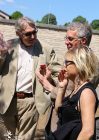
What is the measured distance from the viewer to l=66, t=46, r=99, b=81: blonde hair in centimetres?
332

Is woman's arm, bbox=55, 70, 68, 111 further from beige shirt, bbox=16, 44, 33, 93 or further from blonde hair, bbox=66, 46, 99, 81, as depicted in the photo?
beige shirt, bbox=16, 44, 33, 93

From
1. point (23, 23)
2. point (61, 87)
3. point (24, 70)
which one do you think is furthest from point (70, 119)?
point (23, 23)

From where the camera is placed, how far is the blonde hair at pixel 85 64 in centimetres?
332

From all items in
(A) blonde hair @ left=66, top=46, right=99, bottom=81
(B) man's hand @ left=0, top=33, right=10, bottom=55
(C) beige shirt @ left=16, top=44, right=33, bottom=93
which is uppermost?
(A) blonde hair @ left=66, top=46, right=99, bottom=81

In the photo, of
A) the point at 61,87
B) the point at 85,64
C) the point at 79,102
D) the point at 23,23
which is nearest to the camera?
the point at 79,102

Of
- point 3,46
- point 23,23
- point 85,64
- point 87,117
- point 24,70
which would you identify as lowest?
point 24,70

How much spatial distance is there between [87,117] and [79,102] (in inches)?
6.8

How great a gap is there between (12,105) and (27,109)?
0.56ft

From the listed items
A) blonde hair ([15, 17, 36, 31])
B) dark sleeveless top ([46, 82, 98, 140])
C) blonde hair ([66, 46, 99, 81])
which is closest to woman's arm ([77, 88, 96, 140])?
dark sleeveless top ([46, 82, 98, 140])

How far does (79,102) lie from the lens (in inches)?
→ 126

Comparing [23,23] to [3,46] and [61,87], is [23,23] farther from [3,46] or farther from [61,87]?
[61,87]

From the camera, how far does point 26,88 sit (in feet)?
17.3

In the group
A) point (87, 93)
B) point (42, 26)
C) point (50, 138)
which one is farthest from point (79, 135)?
point (42, 26)

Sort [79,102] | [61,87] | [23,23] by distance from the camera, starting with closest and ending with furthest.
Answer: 1. [79,102]
2. [61,87]
3. [23,23]
